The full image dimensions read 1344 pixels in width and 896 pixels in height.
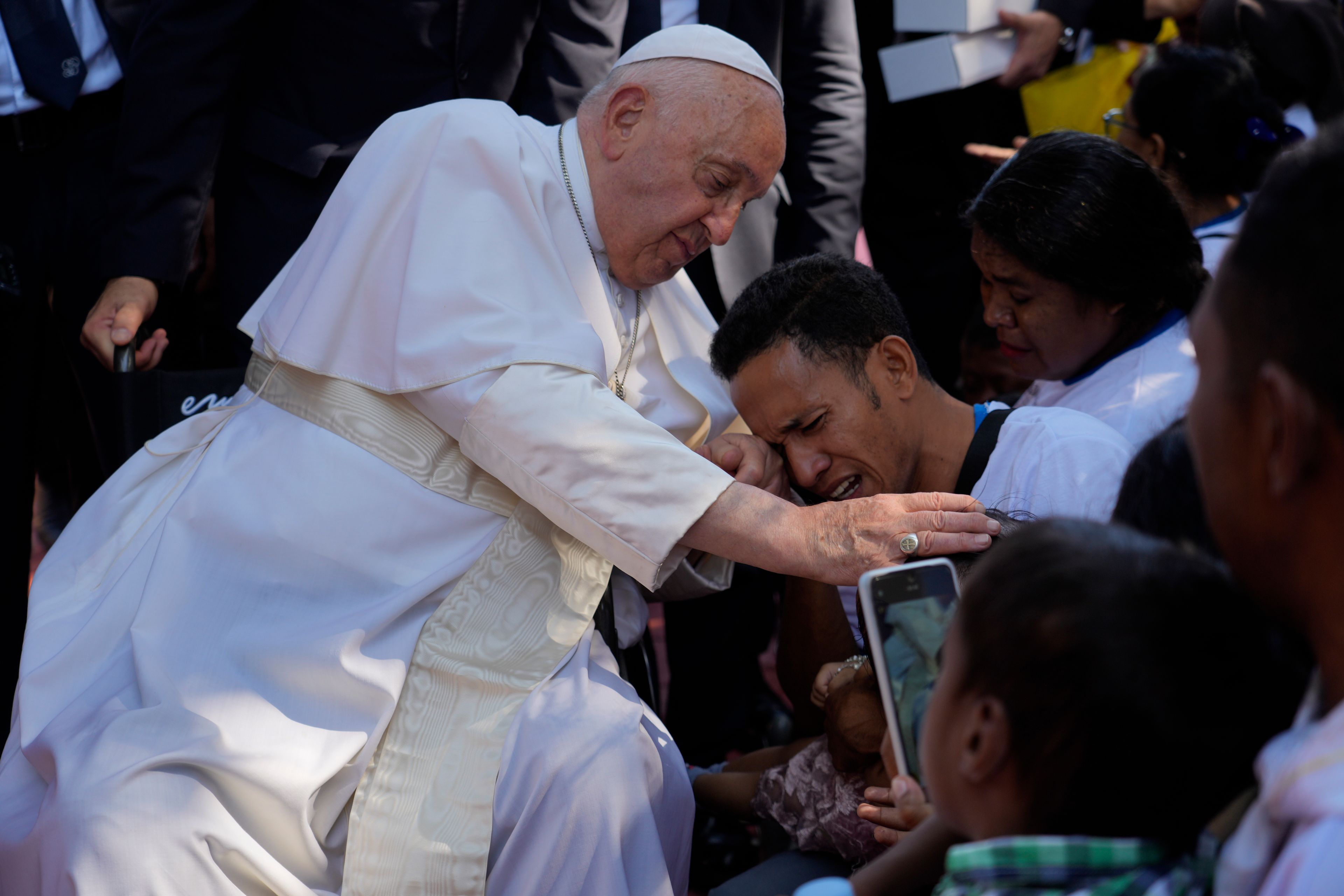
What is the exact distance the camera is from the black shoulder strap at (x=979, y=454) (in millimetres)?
2518

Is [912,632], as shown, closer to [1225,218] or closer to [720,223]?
[720,223]

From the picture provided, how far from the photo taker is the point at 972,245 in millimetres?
3006

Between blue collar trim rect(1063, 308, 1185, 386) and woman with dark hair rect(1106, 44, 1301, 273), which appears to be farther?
woman with dark hair rect(1106, 44, 1301, 273)

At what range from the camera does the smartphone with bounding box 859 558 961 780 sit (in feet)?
5.00

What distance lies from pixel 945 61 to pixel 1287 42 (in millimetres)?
1267

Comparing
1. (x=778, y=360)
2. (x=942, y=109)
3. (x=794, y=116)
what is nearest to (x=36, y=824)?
(x=778, y=360)

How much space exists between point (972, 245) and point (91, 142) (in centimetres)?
257

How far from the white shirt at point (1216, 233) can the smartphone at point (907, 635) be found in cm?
204

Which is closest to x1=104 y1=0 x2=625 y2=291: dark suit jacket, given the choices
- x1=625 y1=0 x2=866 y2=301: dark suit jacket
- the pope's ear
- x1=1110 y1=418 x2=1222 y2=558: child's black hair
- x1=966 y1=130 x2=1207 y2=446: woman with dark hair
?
x1=625 y1=0 x2=866 y2=301: dark suit jacket

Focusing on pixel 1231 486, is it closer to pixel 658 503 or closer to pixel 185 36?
pixel 658 503

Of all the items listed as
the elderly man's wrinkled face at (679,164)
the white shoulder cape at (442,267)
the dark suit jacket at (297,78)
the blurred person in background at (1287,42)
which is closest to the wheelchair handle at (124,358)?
the dark suit jacket at (297,78)

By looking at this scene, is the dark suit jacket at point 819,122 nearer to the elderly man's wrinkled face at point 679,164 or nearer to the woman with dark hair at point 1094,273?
the woman with dark hair at point 1094,273

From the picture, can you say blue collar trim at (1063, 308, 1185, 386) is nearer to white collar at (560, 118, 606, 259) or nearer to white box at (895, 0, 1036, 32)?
white collar at (560, 118, 606, 259)

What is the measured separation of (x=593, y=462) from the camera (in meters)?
2.22
